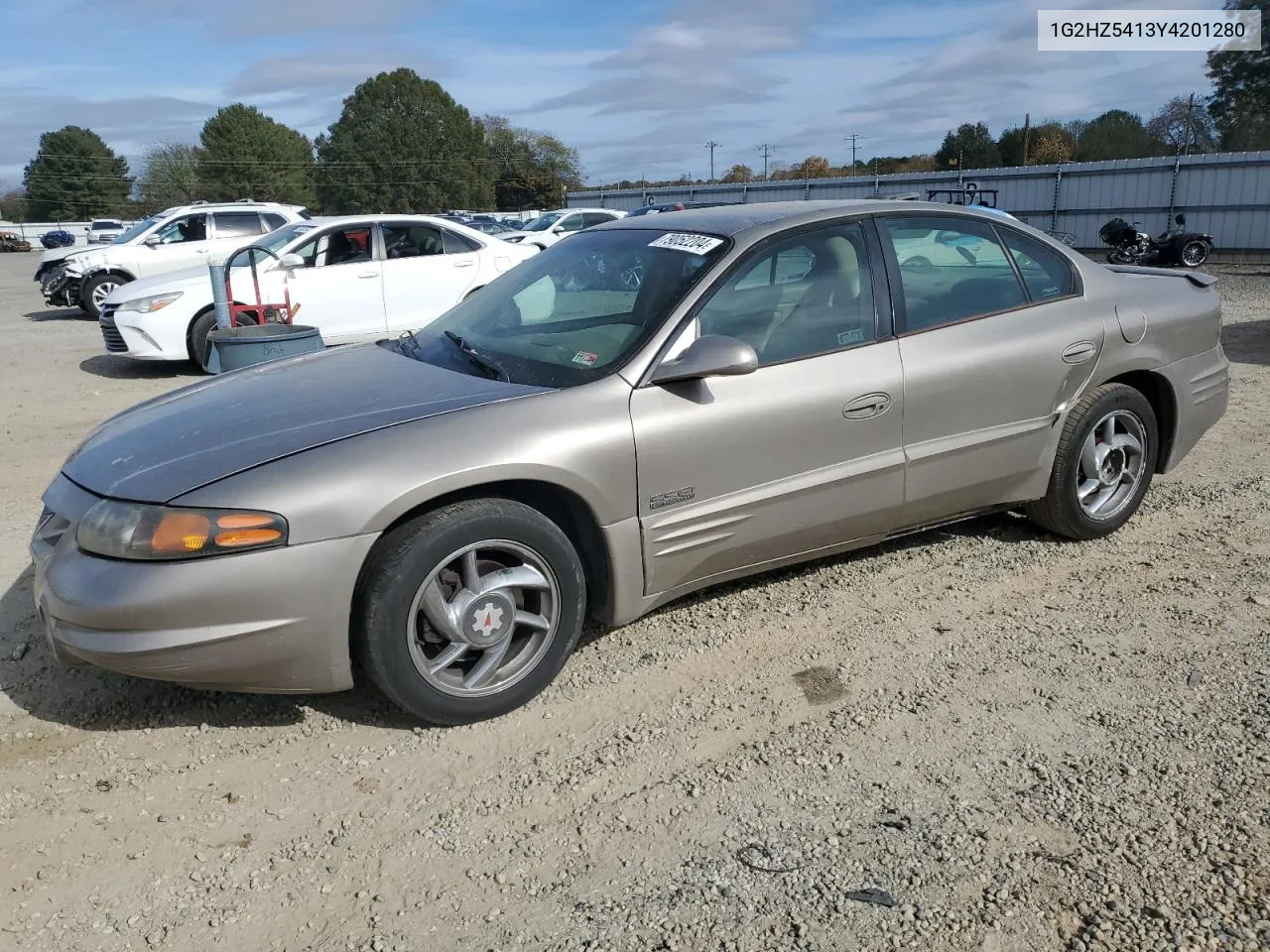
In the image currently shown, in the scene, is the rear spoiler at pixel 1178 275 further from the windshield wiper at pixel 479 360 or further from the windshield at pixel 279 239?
the windshield at pixel 279 239

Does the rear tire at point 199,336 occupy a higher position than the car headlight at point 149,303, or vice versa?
the car headlight at point 149,303

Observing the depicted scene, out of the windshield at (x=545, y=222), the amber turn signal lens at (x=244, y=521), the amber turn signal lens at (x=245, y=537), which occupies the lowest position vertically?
the amber turn signal lens at (x=245, y=537)

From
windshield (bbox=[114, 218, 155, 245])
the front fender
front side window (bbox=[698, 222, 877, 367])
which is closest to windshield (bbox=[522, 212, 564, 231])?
windshield (bbox=[114, 218, 155, 245])

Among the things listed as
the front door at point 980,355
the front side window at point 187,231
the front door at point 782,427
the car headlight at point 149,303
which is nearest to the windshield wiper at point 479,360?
the front door at point 782,427

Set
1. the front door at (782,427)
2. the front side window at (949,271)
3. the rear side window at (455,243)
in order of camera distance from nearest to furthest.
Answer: the front door at (782,427)
the front side window at (949,271)
the rear side window at (455,243)

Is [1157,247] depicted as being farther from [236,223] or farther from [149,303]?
[149,303]

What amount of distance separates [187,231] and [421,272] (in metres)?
7.25

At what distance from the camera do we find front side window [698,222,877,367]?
3.54m

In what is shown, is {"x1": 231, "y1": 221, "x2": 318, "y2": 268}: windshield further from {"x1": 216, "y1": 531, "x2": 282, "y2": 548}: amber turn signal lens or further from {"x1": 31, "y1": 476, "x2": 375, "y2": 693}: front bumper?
{"x1": 216, "y1": 531, "x2": 282, "y2": 548}: amber turn signal lens

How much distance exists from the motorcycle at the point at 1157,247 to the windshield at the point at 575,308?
18739 millimetres

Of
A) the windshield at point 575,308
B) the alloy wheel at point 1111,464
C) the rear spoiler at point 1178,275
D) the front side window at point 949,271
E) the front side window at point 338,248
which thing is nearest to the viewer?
the windshield at point 575,308

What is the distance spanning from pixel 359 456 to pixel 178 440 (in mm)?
709

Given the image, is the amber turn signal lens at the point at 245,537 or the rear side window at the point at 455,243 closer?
the amber turn signal lens at the point at 245,537

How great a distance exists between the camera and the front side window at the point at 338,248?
31.4 ft
